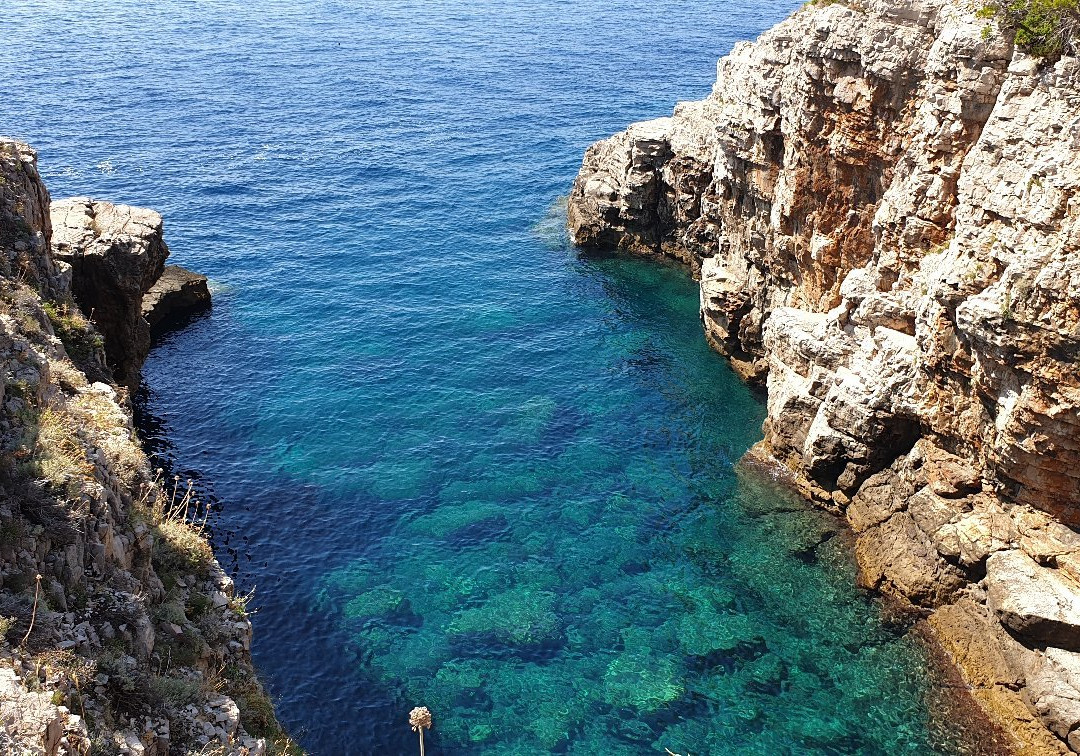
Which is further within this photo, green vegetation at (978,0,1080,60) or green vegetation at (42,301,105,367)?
green vegetation at (42,301,105,367)

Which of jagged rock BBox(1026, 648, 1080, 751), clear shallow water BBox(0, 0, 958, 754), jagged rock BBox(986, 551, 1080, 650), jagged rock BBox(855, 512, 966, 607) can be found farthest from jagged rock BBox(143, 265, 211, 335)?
jagged rock BBox(1026, 648, 1080, 751)

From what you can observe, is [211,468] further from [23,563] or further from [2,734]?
[2,734]

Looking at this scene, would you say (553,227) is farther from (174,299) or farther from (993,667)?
(993,667)

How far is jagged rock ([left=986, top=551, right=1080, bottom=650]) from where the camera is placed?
35.9 meters

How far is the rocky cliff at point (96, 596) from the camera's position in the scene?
19844 millimetres

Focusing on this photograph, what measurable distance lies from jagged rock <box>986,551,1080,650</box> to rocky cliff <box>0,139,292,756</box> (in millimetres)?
28528

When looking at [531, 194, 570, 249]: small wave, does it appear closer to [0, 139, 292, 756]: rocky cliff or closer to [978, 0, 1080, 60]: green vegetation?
[978, 0, 1080, 60]: green vegetation

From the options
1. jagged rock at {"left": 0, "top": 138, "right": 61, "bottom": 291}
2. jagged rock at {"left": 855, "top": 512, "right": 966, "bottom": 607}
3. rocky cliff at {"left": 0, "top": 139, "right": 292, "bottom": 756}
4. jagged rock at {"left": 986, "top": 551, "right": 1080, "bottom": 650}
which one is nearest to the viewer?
rocky cliff at {"left": 0, "top": 139, "right": 292, "bottom": 756}

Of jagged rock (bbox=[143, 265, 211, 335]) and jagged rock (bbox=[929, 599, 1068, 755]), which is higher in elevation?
jagged rock (bbox=[143, 265, 211, 335])

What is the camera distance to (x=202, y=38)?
468 ft

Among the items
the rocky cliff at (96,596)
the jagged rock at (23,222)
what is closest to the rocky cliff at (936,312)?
the rocky cliff at (96,596)

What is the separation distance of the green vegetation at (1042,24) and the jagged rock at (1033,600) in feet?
67.8

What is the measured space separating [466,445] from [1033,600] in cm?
3100

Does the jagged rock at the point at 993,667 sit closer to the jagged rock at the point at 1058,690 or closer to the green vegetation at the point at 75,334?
the jagged rock at the point at 1058,690
